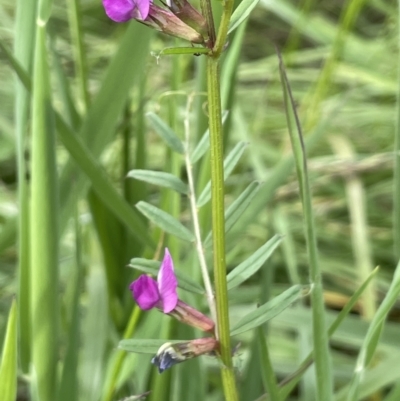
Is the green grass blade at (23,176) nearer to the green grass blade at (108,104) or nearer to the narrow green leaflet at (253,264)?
the green grass blade at (108,104)

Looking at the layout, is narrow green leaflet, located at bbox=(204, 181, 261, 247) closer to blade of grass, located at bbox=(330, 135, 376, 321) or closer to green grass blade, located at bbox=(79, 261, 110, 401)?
green grass blade, located at bbox=(79, 261, 110, 401)

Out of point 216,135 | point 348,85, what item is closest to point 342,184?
point 348,85

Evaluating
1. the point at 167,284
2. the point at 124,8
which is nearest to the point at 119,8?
the point at 124,8

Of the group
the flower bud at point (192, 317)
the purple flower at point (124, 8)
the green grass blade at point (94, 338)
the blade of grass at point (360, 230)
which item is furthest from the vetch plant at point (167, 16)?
the blade of grass at point (360, 230)

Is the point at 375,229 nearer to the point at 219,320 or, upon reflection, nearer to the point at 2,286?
the point at 2,286

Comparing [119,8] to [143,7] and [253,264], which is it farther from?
[253,264]

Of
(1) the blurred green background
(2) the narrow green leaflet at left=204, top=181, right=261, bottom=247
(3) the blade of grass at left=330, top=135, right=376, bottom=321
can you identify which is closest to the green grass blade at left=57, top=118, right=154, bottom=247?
(1) the blurred green background
